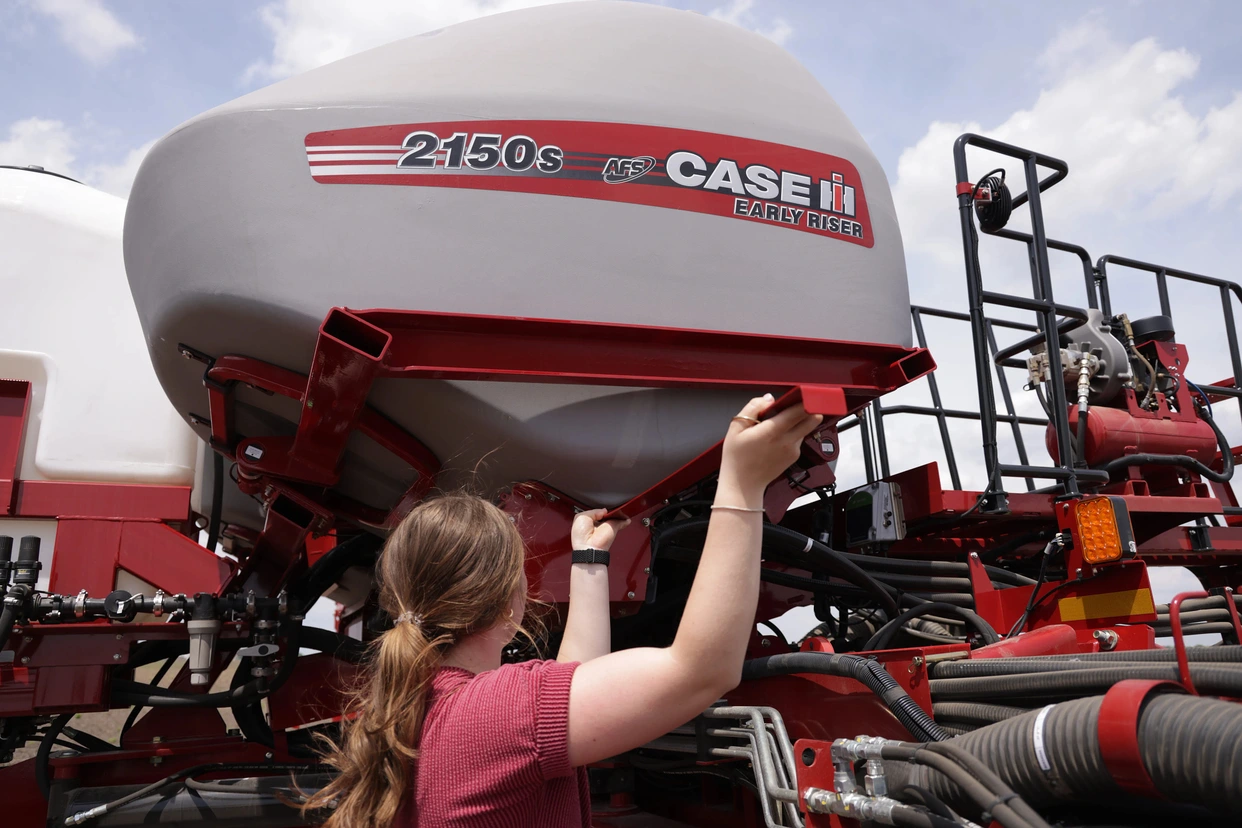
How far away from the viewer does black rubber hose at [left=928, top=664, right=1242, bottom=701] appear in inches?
62.7

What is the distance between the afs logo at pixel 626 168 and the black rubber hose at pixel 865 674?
145cm

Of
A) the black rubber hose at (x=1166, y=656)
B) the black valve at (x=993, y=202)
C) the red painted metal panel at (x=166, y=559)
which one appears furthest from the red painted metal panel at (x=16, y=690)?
the black valve at (x=993, y=202)

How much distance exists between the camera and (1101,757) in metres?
1.43

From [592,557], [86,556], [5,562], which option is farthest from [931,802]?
[86,556]

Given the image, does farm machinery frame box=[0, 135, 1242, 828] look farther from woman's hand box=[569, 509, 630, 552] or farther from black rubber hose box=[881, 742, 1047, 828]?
woman's hand box=[569, 509, 630, 552]

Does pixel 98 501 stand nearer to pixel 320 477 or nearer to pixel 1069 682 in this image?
pixel 320 477

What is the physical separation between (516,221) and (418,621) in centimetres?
153

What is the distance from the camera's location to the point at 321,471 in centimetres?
277

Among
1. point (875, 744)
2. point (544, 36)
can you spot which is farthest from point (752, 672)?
point (544, 36)

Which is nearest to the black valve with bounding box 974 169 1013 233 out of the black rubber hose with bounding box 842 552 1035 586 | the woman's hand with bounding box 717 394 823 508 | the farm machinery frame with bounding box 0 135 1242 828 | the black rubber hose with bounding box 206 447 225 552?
the farm machinery frame with bounding box 0 135 1242 828

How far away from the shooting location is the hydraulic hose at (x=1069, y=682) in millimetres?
1594

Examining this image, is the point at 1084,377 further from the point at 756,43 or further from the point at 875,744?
the point at 875,744

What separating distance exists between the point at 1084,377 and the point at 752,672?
199cm

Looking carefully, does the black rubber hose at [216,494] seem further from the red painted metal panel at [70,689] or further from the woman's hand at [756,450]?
the woman's hand at [756,450]
